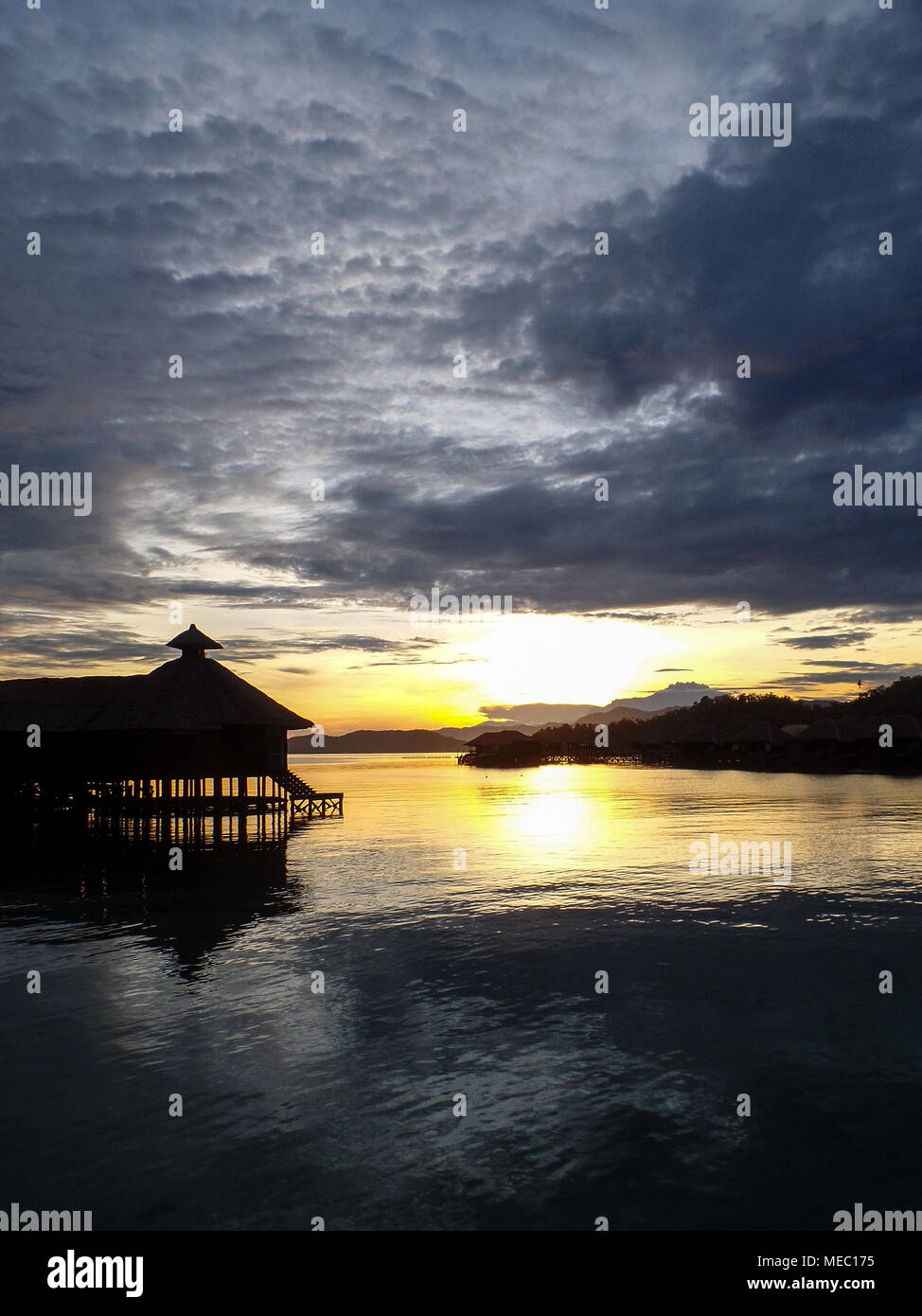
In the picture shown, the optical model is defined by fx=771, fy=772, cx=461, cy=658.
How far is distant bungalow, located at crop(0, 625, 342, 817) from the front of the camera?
32781 millimetres

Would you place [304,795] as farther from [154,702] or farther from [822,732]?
A: [822,732]

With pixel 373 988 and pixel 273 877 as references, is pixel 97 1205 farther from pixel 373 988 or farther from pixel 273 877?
pixel 273 877

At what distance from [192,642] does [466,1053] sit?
30066 mm

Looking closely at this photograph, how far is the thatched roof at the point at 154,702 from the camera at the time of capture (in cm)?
3244

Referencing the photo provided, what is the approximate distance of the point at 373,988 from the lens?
536 inches

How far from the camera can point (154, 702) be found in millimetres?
33094

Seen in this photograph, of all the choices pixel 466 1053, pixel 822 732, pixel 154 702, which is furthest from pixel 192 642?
pixel 822 732

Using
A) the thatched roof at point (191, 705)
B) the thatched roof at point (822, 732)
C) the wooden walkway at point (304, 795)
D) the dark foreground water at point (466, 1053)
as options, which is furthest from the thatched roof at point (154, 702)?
the thatched roof at point (822, 732)

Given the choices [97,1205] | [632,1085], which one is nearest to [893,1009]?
[632,1085]

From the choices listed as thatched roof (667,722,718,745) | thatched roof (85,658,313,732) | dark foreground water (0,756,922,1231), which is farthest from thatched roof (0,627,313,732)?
thatched roof (667,722,718,745)

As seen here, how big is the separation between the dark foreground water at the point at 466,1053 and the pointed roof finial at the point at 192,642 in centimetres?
1543

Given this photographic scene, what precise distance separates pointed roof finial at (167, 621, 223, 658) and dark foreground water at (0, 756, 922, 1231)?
1543 centimetres

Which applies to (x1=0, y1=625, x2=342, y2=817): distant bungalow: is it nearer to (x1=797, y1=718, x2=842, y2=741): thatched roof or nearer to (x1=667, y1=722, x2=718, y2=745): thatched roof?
(x1=797, y1=718, x2=842, y2=741): thatched roof

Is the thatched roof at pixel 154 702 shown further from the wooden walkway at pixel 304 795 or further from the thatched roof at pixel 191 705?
the wooden walkway at pixel 304 795
